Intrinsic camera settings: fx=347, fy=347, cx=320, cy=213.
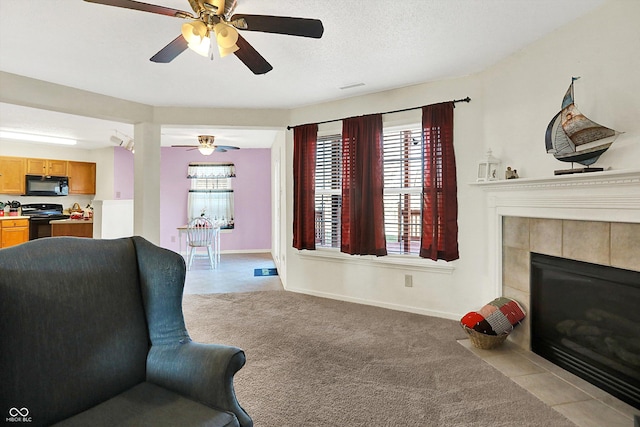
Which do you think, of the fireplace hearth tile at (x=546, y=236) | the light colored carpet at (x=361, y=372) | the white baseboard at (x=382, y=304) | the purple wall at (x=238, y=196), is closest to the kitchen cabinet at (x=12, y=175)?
the purple wall at (x=238, y=196)

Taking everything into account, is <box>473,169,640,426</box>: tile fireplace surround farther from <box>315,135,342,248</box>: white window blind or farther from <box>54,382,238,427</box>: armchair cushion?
<box>54,382,238,427</box>: armchair cushion

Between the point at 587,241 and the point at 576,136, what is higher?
the point at 576,136

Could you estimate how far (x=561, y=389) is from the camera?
2.14 metres

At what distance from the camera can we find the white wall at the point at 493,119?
2047mm

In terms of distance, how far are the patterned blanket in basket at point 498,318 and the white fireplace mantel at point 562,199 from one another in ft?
0.89

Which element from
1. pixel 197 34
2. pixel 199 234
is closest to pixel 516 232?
pixel 197 34

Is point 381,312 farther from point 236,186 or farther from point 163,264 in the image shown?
point 236,186

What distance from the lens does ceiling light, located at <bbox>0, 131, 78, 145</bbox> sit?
19.8 feet

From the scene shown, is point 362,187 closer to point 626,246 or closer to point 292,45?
point 292,45

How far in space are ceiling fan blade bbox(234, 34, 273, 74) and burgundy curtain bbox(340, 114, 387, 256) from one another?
1.63m

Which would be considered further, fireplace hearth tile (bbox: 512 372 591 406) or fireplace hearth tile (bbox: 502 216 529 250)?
fireplace hearth tile (bbox: 502 216 529 250)

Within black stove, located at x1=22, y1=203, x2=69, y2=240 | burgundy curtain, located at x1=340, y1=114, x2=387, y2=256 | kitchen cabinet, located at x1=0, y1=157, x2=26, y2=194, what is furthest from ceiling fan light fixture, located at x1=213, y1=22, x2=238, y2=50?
kitchen cabinet, located at x1=0, y1=157, x2=26, y2=194

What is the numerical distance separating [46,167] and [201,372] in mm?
7891

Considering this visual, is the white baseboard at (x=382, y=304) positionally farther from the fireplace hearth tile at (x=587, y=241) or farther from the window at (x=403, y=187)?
the fireplace hearth tile at (x=587, y=241)
